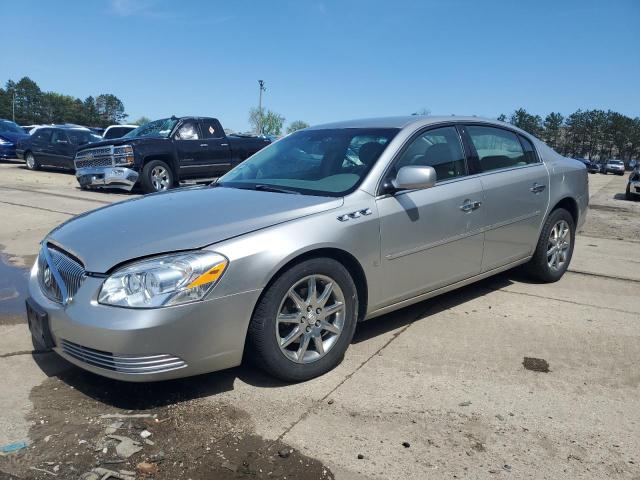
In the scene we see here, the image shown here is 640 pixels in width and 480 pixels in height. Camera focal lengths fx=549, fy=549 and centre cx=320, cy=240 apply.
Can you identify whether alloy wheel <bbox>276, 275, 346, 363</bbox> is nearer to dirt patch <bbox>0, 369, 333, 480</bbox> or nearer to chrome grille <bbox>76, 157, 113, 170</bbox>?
dirt patch <bbox>0, 369, 333, 480</bbox>

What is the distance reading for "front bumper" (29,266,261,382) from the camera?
2.66 meters

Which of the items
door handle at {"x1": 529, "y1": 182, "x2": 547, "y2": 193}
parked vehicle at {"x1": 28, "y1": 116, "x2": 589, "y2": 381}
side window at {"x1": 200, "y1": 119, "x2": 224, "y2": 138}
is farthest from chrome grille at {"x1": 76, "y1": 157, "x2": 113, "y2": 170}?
door handle at {"x1": 529, "y1": 182, "x2": 547, "y2": 193}

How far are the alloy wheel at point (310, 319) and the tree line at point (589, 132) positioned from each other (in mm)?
106575

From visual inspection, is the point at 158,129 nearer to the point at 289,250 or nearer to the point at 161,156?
the point at 161,156

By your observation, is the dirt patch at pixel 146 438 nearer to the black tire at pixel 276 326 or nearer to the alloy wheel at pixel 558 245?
the black tire at pixel 276 326

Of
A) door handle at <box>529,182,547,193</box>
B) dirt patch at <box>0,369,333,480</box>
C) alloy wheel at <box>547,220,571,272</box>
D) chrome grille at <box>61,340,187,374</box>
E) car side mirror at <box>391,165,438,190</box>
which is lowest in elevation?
dirt patch at <box>0,369,333,480</box>

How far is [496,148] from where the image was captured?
4746 millimetres

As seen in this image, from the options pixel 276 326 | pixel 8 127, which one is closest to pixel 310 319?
pixel 276 326

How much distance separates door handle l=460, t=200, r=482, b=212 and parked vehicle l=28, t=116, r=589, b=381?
0.04 feet

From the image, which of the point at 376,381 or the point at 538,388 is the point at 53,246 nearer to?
the point at 376,381

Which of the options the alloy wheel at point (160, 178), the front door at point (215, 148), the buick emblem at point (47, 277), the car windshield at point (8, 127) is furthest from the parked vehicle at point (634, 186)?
the car windshield at point (8, 127)

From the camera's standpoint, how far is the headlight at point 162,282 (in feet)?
8.86

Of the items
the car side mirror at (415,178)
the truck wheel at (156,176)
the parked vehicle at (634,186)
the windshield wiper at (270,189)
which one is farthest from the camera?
the parked vehicle at (634,186)

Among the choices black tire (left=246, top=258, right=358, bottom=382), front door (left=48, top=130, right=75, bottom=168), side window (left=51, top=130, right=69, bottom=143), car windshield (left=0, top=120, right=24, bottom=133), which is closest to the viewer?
black tire (left=246, top=258, right=358, bottom=382)
